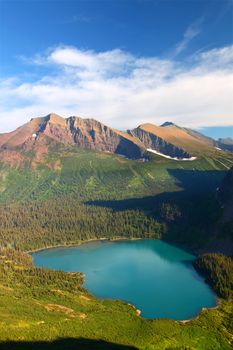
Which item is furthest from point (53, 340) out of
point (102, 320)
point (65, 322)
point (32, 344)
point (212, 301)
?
point (212, 301)

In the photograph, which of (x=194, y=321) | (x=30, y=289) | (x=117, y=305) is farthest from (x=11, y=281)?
(x=194, y=321)

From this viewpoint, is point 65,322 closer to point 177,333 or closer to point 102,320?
point 102,320

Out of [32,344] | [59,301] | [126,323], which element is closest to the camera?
[32,344]

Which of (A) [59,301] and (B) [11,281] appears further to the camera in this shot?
(B) [11,281]

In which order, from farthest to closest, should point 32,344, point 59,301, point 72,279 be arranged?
point 72,279, point 59,301, point 32,344

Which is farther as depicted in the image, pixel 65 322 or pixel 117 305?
Result: pixel 117 305

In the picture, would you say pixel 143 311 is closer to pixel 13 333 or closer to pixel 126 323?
A: pixel 126 323
